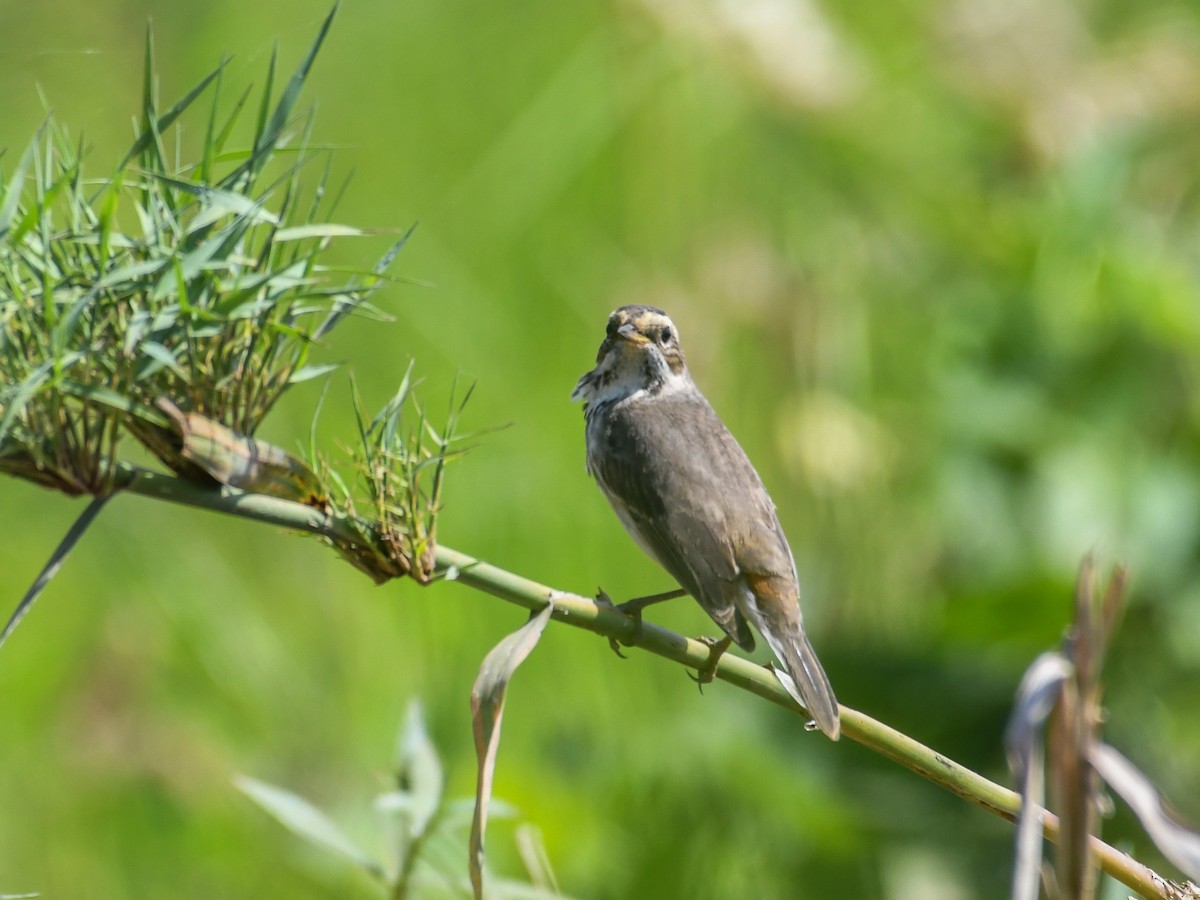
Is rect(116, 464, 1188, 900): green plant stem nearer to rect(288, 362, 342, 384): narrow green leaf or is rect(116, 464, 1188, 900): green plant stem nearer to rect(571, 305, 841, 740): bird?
rect(288, 362, 342, 384): narrow green leaf

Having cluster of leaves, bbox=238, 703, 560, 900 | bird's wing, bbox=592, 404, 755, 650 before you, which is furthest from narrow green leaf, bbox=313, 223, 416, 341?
bird's wing, bbox=592, 404, 755, 650

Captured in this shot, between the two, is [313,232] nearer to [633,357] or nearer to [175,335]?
[175,335]

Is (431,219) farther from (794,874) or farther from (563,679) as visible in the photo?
(794,874)

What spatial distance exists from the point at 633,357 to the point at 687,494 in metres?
0.41

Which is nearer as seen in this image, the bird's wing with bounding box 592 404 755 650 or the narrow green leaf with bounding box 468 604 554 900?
the narrow green leaf with bounding box 468 604 554 900

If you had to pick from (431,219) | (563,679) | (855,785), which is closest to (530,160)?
(431,219)

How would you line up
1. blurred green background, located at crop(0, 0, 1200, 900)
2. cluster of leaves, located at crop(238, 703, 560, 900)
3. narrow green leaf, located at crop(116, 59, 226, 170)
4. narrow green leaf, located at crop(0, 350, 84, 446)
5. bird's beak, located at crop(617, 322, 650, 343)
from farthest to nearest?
blurred green background, located at crop(0, 0, 1200, 900), bird's beak, located at crop(617, 322, 650, 343), cluster of leaves, located at crop(238, 703, 560, 900), narrow green leaf, located at crop(116, 59, 226, 170), narrow green leaf, located at crop(0, 350, 84, 446)

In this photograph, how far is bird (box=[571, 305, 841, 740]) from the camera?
219 cm

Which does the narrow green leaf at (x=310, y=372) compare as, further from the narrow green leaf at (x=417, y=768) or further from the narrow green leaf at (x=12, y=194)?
the narrow green leaf at (x=417, y=768)

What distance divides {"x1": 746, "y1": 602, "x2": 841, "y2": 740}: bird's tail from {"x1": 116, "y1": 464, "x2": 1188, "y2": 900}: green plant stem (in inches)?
10.9

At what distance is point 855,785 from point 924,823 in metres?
0.18

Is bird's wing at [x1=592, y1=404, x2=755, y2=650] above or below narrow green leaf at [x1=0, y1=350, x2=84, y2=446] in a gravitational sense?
above

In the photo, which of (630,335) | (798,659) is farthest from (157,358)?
(630,335)

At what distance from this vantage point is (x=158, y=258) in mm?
1049
